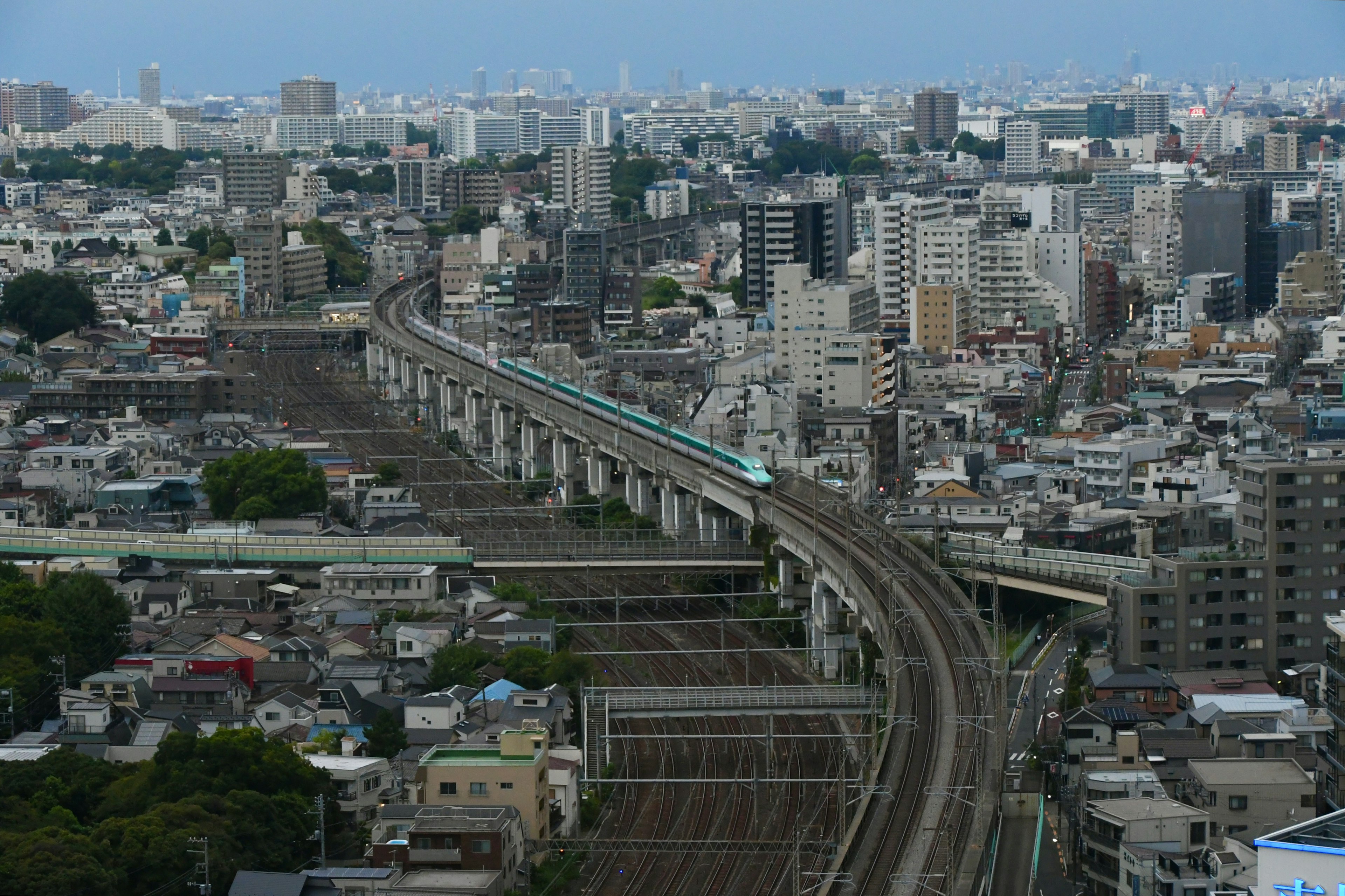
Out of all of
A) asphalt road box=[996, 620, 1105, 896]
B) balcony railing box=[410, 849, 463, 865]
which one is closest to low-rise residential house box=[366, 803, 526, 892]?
balcony railing box=[410, 849, 463, 865]

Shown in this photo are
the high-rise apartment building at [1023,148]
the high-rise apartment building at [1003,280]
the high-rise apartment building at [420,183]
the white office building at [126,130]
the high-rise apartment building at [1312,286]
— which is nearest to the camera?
the high-rise apartment building at [1003,280]

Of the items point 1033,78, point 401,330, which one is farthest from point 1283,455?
point 1033,78

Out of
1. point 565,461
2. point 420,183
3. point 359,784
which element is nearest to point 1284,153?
point 420,183

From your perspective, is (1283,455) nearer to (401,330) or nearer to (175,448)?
(175,448)

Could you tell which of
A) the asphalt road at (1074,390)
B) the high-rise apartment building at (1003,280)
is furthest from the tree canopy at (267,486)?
the high-rise apartment building at (1003,280)

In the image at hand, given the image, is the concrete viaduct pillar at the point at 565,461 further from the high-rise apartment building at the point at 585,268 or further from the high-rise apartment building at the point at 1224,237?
the high-rise apartment building at the point at 1224,237

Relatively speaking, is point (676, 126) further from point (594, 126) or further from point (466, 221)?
point (466, 221)

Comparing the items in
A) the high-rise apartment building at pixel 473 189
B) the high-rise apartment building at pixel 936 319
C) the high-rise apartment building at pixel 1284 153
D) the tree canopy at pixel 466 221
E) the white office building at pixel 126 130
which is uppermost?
the white office building at pixel 126 130
